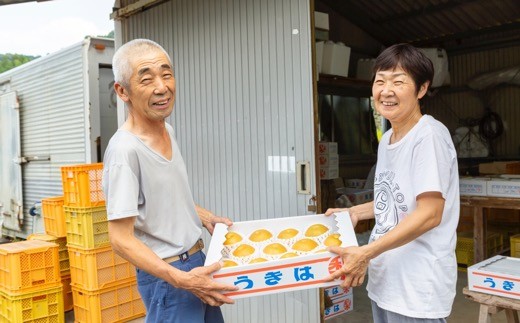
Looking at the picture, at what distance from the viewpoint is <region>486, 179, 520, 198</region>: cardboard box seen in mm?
5172

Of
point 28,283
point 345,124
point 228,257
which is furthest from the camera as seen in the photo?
point 345,124

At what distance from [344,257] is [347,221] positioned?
38cm

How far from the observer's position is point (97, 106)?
22.2 feet

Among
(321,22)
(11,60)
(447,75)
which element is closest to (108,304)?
(321,22)

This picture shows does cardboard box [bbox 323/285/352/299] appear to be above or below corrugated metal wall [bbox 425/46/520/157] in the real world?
below

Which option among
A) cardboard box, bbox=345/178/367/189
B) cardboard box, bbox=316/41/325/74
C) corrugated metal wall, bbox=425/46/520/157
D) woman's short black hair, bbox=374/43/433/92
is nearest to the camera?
woman's short black hair, bbox=374/43/433/92

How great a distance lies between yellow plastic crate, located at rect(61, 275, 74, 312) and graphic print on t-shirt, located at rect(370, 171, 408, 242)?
4.42 metres

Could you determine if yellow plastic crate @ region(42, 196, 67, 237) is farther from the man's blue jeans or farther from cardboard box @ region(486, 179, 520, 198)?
cardboard box @ region(486, 179, 520, 198)

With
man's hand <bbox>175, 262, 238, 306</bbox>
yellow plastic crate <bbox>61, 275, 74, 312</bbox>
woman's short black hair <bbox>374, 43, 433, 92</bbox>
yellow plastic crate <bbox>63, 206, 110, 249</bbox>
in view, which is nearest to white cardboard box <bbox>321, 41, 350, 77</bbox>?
yellow plastic crate <bbox>63, 206, 110, 249</bbox>

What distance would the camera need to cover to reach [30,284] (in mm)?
4684

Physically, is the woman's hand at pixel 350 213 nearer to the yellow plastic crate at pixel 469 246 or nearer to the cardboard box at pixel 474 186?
the cardboard box at pixel 474 186

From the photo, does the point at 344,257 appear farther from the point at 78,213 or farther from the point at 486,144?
the point at 486,144

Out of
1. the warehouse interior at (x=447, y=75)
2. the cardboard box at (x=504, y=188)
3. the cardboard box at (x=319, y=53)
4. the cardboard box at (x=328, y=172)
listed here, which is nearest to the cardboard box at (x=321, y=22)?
the cardboard box at (x=319, y=53)

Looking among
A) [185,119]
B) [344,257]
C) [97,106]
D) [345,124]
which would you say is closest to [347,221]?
[344,257]
